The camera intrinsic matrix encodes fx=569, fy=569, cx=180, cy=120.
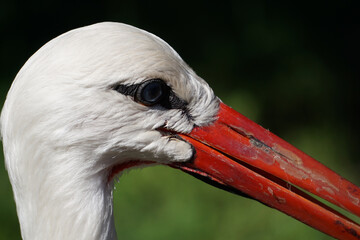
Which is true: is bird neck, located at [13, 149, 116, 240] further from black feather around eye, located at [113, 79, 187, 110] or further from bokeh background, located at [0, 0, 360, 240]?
bokeh background, located at [0, 0, 360, 240]

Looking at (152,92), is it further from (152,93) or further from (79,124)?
(79,124)

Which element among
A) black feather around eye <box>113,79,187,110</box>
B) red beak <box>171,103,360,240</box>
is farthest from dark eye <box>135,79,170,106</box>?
red beak <box>171,103,360,240</box>

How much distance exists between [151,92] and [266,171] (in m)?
0.47

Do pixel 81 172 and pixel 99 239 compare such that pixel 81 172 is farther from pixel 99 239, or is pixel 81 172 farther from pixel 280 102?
pixel 280 102

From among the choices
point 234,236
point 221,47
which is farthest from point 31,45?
point 234,236

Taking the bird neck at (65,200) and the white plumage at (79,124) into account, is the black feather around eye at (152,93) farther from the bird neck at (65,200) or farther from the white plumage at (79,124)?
the bird neck at (65,200)

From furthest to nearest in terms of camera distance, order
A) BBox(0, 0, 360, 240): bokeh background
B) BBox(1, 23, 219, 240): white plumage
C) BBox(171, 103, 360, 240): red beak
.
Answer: BBox(0, 0, 360, 240): bokeh background → BBox(171, 103, 360, 240): red beak → BBox(1, 23, 219, 240): white plumage

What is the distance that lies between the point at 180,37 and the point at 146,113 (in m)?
2.66

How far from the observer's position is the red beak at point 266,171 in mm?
1838

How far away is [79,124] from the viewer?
1.62m

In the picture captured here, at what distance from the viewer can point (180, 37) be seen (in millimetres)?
4309

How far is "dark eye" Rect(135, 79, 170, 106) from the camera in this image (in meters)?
1.68

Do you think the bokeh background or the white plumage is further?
the bokeh background

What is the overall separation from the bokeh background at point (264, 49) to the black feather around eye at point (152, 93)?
2349mm
